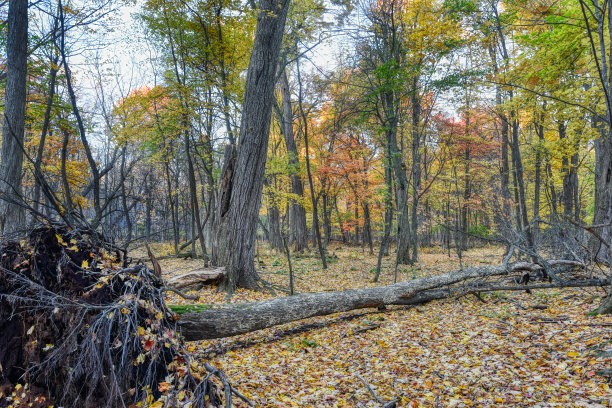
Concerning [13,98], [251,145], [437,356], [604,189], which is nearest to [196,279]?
[251,145]

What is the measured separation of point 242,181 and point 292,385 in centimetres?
474

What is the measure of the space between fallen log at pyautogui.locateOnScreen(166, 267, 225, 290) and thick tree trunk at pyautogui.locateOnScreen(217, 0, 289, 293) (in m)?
0.26

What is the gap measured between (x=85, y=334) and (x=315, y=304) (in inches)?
133

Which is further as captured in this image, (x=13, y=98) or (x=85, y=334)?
(x=13, y=98)

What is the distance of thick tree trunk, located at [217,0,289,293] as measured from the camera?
723 centimetres

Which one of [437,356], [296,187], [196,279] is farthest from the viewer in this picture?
[296,187]

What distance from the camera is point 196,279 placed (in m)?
6.86

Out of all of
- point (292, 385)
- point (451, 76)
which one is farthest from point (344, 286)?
point (451, 76)

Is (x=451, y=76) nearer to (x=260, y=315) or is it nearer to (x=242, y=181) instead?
(x=242, y=181)

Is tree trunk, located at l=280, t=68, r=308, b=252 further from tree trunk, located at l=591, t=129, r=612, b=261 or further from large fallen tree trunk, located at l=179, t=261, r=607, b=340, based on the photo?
tree trunk, located at l=591, t=129, r=612, b=261

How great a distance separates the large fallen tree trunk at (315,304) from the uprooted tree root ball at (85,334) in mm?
1013

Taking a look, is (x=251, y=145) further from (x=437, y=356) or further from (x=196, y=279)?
(x=437, y=356)

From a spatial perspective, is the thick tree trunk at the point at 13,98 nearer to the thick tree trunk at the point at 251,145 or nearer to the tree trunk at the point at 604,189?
the thick tree trunk at the point at 251,145

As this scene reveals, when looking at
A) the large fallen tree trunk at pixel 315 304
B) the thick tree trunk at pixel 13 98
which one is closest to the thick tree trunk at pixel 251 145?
the large fallen tree trunk at pixel 315 304
